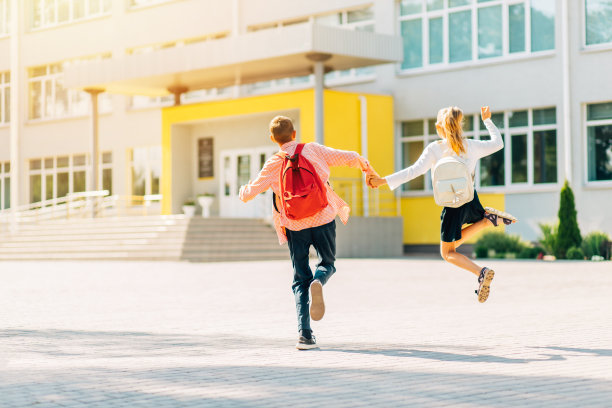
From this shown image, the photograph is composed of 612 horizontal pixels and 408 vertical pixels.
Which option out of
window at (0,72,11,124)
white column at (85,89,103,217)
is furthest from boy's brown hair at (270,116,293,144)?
window at (0,72,11,124)

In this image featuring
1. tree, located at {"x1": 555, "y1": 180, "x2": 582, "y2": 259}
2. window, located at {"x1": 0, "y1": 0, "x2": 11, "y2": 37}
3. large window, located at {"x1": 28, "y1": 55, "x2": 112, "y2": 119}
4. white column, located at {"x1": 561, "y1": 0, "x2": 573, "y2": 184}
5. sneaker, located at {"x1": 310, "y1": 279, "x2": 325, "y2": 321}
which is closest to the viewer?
sneaker, located at {"x1": 310, "y1": 279, "x2": 325, "y2": 321}

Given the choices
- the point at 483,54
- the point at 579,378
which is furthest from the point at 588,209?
the point at 579,378

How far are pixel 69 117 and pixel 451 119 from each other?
3306 centimetres

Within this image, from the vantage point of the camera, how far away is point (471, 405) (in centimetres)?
515

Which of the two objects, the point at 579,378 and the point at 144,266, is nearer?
the point at 579,378

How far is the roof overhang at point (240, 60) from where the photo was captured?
2527cm

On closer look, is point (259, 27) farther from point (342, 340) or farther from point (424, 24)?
point (342, 340)

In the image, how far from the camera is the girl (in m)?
8.19

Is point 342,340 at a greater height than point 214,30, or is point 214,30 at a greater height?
point 214,30

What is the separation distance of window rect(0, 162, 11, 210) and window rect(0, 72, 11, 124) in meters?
2.00

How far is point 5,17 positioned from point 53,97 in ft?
16.7

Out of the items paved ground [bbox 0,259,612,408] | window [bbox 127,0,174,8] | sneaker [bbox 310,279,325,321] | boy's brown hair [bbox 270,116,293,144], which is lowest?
paved ground [bbox 0,259,612,408]

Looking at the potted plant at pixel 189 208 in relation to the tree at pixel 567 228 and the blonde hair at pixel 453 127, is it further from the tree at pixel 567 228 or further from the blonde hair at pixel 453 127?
the blonde hair at pixel 453 127

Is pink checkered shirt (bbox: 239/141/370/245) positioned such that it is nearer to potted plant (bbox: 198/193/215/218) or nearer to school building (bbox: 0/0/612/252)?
school building (bbox: 0/0/612/252)
